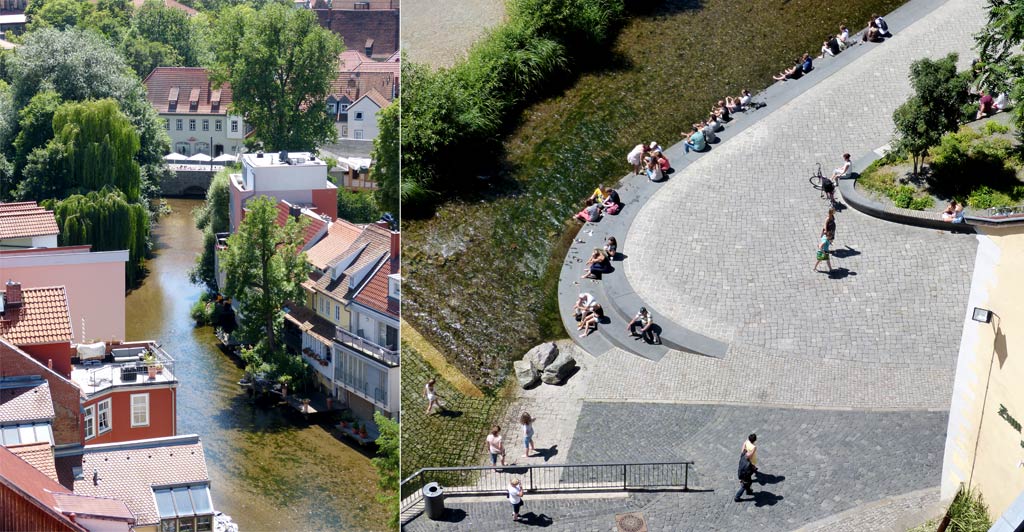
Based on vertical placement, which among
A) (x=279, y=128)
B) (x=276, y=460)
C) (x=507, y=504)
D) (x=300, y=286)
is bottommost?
(x=507, y=504)

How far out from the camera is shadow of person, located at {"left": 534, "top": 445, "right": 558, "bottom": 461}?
1225cm

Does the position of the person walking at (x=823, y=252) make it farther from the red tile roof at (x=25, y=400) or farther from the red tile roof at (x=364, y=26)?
the red tile roof at (x=25, y=400)

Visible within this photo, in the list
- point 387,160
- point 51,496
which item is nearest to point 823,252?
point 387,160

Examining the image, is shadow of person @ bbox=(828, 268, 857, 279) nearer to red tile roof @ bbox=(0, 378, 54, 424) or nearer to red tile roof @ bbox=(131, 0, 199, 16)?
red tile roof @ bbox=(131, 0, 199, 16)

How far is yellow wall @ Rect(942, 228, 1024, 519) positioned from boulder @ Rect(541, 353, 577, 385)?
3097 mm

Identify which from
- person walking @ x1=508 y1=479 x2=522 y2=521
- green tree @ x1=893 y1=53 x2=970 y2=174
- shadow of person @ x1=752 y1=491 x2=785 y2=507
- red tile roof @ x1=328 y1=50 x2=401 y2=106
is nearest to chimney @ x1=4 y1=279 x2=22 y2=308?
red tile roof @ x1=328 y1=50 x2=401 y2=106

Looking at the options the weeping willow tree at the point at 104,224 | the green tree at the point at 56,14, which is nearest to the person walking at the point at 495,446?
the weeping willow tree at the point at 104,224

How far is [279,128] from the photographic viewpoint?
10.1m

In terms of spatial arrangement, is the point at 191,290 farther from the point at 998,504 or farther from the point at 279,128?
the point at 998,504

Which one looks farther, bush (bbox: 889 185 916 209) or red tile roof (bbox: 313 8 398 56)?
bush (bbox: 889 185 916 209)

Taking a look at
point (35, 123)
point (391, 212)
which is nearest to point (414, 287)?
point (391, 212)

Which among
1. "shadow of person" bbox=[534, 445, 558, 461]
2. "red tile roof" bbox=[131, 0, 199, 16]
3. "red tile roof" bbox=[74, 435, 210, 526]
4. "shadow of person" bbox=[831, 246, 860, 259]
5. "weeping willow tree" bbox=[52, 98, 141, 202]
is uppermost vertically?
"red tile roof" bbox=[131, 0, 199, 16]

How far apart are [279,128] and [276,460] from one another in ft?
6.72

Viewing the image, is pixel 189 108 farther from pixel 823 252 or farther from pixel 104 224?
pixel 823 252
